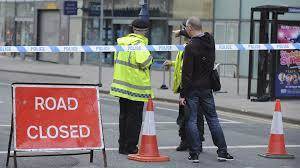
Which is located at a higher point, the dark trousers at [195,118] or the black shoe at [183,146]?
the dark trousers at [195,118]

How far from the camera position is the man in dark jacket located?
9234mm

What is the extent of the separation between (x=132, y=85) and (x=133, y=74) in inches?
5.9

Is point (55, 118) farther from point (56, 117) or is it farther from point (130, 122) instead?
point (130, 122)

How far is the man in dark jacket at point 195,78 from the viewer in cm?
923

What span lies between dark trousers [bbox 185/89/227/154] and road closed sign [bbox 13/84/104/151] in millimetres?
1289

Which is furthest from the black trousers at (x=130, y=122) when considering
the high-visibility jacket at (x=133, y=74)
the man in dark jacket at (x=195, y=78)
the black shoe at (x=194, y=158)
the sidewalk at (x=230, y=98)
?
the sidewalk at (x=230, y=98)

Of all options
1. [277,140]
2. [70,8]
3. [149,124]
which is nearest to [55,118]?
[149,124]

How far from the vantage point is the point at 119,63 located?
9.76 m

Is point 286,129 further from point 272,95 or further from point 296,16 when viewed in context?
point 296,16

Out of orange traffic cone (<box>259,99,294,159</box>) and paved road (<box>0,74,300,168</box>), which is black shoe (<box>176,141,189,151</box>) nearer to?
paved road (<box>0,74,300,168</box>)

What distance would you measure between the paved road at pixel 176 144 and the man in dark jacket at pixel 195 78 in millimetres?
411

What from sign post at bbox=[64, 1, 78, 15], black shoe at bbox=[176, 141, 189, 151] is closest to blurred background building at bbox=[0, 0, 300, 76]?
sign post at bbox=[64, 1, 78, 15]

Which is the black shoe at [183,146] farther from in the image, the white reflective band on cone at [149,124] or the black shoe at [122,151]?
the white reflective band on cone at [149,124]

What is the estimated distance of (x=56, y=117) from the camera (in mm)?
8547
